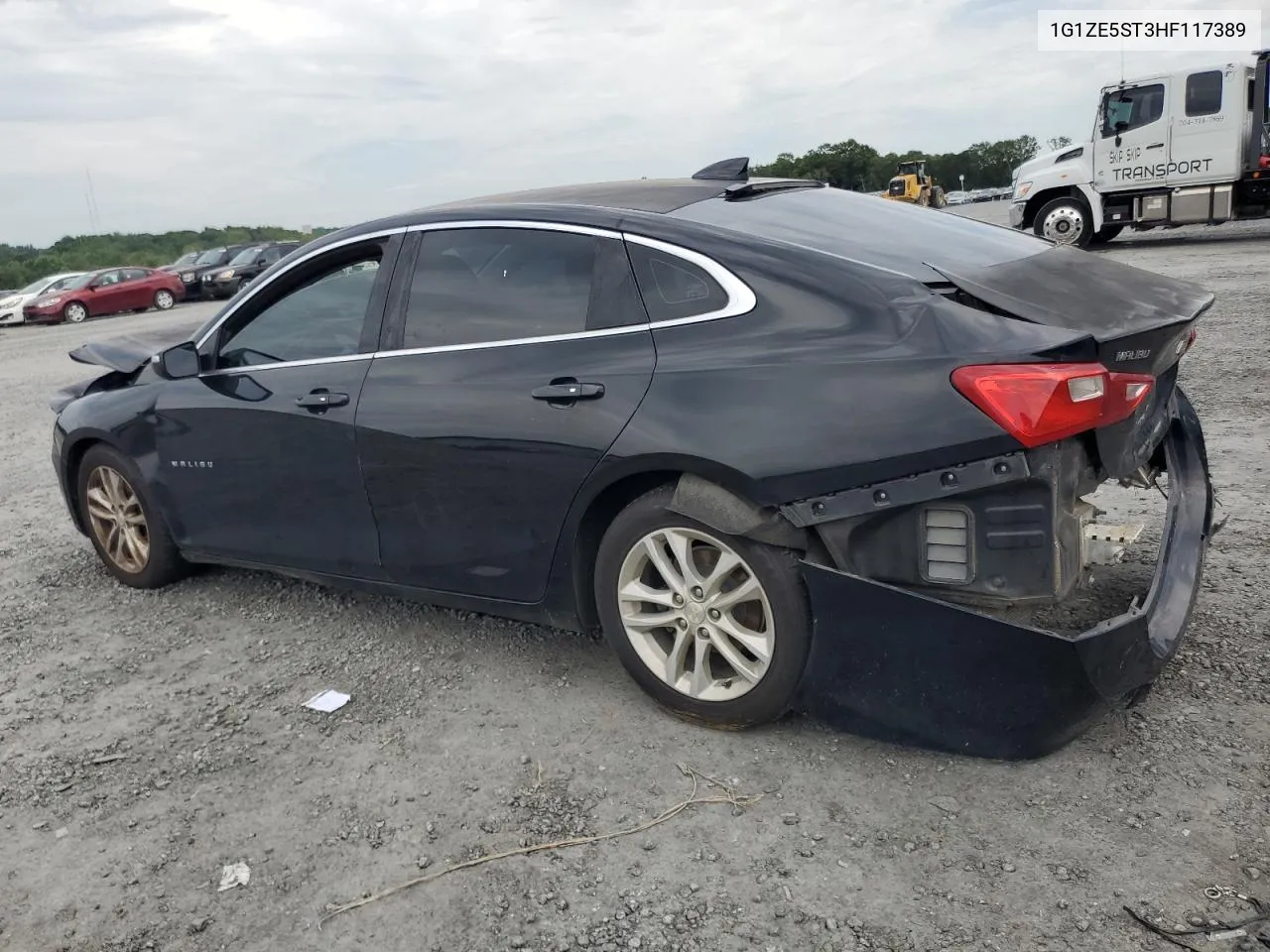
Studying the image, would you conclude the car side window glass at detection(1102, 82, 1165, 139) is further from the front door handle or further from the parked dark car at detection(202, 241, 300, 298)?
the parked dark car at detection(202, 241, 300, 298)

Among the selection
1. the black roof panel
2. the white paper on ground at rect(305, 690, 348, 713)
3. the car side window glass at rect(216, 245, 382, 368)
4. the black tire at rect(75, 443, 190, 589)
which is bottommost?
the white paper on ground at rect(305, 690, 348, 713)

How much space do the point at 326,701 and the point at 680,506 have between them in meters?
1.58

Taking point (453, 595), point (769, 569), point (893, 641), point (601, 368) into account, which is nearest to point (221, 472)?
point (453, 595)

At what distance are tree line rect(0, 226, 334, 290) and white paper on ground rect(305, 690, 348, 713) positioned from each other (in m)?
41.4

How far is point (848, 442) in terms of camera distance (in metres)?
2.89

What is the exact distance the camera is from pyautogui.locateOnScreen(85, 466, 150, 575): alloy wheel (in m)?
5.00

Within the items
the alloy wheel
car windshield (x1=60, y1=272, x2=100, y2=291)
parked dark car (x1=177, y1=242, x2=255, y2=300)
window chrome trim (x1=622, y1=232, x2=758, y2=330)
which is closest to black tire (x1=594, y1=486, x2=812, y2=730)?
window chrome trim (x1=622, y1=232, x2=758, y2=330)

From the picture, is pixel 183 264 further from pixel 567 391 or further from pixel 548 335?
pixel 567 391

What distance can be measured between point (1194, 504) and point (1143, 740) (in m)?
0.89

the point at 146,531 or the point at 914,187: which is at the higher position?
the point at 914,187

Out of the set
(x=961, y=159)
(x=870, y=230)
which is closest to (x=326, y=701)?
(x=870, y=230)

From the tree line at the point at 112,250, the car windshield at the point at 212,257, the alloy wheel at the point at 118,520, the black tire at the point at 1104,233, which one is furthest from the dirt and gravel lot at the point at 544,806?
the tree line at the point at 112,250

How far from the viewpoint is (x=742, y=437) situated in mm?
3037

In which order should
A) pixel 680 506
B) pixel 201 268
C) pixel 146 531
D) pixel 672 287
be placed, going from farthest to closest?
pixel 201 268
pixel 146 531
pixel 672 287
pixel 680 506
